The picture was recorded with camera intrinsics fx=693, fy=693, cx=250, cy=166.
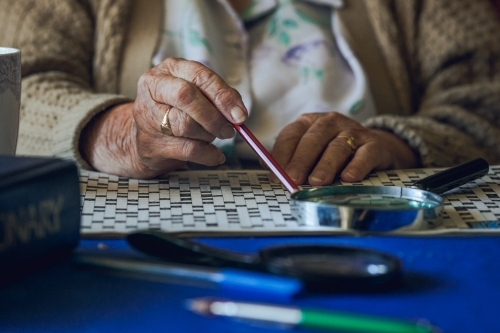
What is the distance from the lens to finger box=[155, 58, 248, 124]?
0.76 m

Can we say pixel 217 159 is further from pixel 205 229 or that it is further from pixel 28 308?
pixel 28 308

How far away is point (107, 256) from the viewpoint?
53 centimetres

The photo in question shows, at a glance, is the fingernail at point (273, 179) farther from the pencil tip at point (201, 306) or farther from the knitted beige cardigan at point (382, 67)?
the pencil tip at point (201, 306)

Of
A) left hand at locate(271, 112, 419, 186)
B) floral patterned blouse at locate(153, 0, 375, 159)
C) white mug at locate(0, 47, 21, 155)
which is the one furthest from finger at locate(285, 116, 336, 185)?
white mug at locate(0, 47, 21, 155)

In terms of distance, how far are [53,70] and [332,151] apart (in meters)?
0.54

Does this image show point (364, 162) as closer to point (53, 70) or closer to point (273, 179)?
point (273, 179)

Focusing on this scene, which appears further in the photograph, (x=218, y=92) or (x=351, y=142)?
(x=351, y=142)

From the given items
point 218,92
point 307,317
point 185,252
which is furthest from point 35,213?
point 218,92

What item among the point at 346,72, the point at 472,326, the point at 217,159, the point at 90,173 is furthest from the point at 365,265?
the point at 346,72

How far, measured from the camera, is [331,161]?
2.86 feet

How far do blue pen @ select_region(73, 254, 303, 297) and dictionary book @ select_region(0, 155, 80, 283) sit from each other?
2 cm

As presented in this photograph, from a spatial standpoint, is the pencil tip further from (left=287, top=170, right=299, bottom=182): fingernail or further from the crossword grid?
(left=287, top=170, right=299, bottom=182): fingernail

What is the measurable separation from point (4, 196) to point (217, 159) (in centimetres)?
40

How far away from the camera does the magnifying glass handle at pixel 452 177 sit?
2.51 ft
